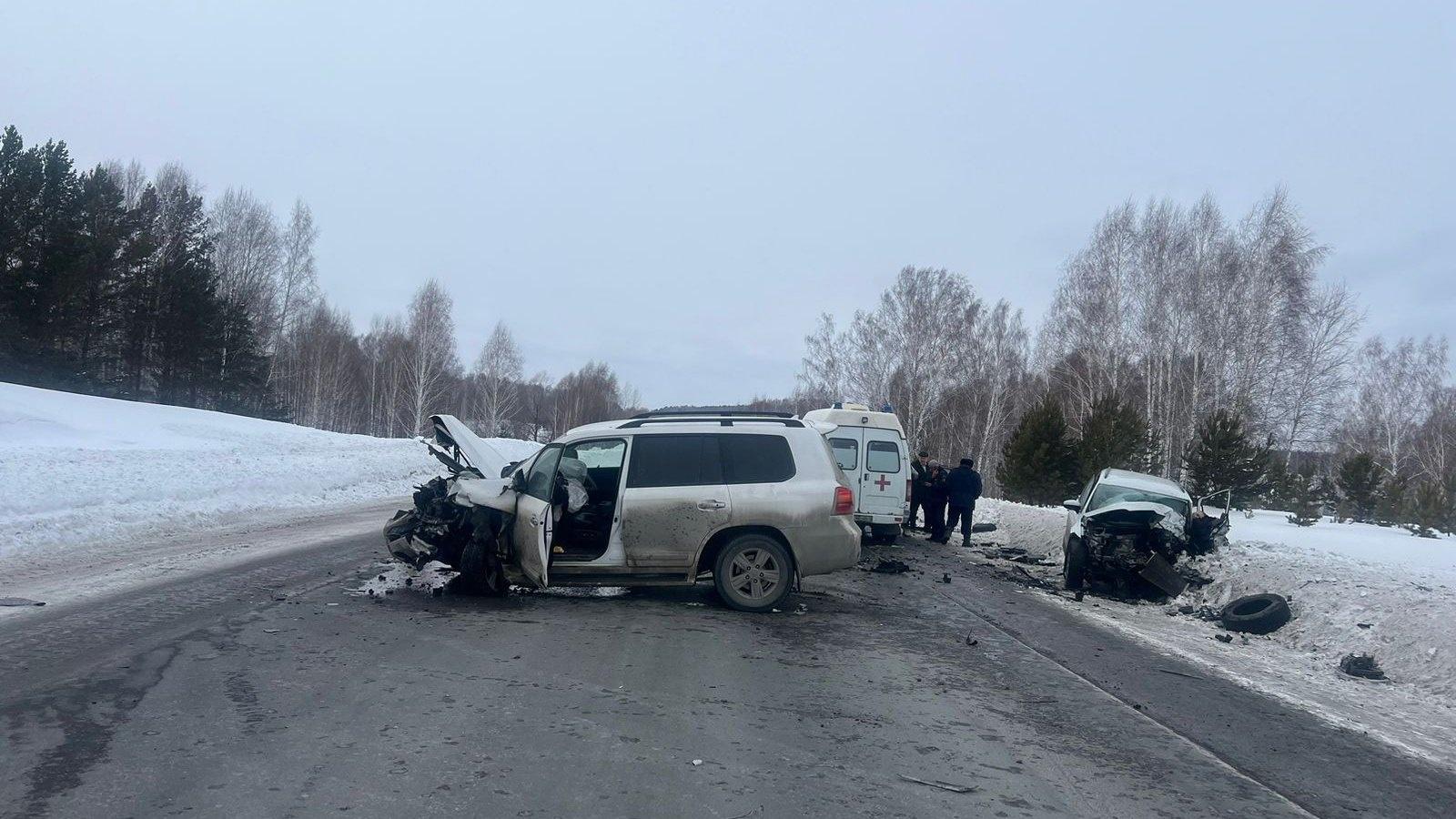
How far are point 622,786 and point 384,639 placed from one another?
3.84 metres

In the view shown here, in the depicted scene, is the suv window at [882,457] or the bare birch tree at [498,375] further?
the bare birch tree at [498,375]

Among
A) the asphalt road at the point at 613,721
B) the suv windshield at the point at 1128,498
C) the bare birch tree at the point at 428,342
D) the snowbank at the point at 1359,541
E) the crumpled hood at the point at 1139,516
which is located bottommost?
the asphalt road at the point at 613,721

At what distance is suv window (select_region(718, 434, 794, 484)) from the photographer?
9.71m

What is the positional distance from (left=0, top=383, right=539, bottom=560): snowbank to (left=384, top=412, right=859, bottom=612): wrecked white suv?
654 cm

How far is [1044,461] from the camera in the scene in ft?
108

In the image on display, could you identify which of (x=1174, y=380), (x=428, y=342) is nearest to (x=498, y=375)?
(x=428, y=342)

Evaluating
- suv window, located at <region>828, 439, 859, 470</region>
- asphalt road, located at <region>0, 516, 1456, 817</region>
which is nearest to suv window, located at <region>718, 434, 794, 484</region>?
asphalt road, located at <region>0, 516, 1456, 817</region>

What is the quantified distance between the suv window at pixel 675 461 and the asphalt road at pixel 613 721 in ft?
4.34

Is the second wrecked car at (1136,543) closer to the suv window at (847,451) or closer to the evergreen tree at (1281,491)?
the suv window at (847,451)


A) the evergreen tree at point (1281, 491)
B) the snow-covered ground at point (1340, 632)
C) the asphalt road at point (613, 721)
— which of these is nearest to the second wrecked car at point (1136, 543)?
the snow-covered ground at point (1340, 632)

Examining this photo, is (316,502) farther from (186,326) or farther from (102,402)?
(186,326)

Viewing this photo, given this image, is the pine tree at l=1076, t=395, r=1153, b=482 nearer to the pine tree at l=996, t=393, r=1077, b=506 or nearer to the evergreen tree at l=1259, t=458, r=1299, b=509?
the pine tree at l=996, t=393, r=1077, b=506

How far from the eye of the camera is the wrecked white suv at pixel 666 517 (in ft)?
31.3

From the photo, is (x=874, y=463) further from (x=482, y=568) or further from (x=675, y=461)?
(x=482, y=568)
